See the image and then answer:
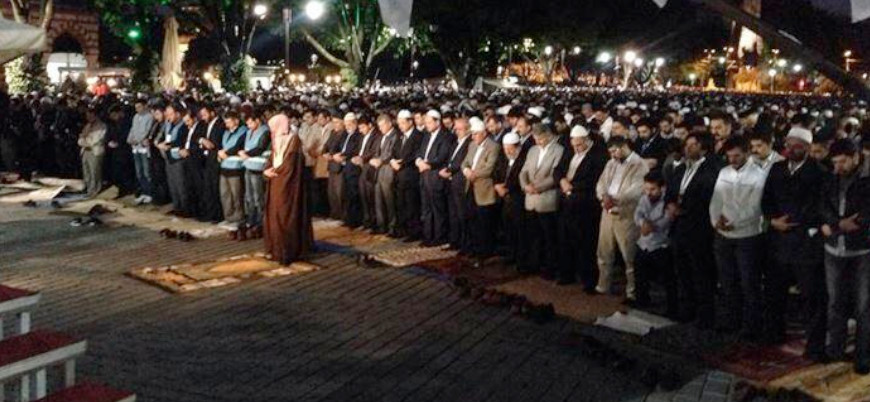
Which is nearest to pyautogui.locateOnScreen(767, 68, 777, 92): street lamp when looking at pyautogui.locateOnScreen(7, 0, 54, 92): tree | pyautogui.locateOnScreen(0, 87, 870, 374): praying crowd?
pyautogui.locateOnScreen(0, 87, 870, 374): praying crowd

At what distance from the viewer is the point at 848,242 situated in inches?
271

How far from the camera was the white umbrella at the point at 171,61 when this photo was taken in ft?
91.4

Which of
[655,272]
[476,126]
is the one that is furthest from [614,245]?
[476,126]

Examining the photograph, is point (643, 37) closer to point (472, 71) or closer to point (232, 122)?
point (472, 71)

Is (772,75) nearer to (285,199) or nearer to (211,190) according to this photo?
(211,190)

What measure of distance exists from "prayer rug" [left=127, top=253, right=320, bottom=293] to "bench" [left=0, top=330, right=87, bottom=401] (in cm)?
457

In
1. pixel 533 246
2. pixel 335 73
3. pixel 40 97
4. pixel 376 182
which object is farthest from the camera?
pixel 335 73

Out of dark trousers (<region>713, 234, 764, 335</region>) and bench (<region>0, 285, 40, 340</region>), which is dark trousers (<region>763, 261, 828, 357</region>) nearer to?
dark trousers (<region>713, 234, 764, 335</region>)

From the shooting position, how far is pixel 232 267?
10867 mm

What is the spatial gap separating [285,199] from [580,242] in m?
3.69

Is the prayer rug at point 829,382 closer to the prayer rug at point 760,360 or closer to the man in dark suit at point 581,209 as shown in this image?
the prayer rug at point 760,360

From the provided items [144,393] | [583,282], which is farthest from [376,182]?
[144,393]

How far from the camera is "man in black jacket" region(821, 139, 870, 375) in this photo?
6.84 metres

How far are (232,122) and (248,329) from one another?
20.1ft
